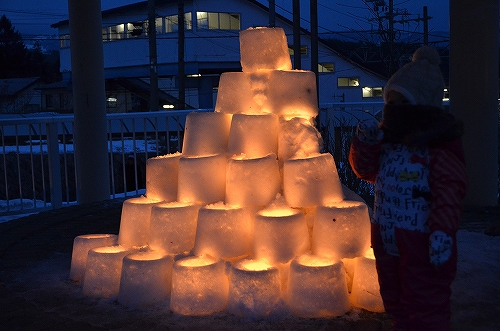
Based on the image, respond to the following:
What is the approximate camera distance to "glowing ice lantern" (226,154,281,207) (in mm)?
3465

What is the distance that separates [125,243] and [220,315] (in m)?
1.01

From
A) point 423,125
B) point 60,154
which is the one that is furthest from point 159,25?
point 423,125

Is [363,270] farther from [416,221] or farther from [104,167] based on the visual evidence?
[104,167]

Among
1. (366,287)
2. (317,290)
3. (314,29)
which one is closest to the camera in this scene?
(317,290)

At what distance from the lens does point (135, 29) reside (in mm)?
28734

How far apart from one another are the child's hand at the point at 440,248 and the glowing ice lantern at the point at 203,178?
5.44ft

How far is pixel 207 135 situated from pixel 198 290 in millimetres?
1090

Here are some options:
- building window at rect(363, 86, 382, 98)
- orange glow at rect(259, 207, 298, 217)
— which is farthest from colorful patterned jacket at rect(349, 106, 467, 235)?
building window at rect(363, 86, 382, 98)

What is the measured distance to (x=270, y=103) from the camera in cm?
378

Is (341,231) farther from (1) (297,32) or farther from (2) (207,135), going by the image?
(1) (297,32)

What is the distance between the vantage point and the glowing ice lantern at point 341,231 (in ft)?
10.8

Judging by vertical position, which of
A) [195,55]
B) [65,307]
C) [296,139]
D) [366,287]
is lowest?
[65,307]

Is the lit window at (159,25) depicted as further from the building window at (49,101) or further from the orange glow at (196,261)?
the orange glow at (196,261)

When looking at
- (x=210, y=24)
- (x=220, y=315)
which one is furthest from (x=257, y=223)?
Answer: (x=210, y=24)
